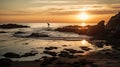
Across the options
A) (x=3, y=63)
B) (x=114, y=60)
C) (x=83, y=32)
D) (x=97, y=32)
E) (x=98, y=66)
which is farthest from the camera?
(x=83, y=32)

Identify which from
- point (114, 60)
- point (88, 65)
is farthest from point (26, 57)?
point (114, 60)

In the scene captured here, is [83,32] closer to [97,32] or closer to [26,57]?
[97,32]

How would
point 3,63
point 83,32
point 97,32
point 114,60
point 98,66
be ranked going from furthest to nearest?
point 83,32 → point 97,32 → point 114,60 → point 3,63 → point 98,66

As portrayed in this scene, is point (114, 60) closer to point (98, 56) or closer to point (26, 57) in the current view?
point (98, 56)

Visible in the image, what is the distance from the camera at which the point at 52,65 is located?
2958cm

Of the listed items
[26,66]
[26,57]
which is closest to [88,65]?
[26,66]

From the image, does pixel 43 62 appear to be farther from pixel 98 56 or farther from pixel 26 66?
pixel 98 56

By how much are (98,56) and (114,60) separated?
3815 mm

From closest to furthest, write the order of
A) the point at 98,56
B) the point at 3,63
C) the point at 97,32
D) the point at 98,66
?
1. the point at 98,66
2. the point at 3,63
3. the point at 98,56
4. the point at 97,32

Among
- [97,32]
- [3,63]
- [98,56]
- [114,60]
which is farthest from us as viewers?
[97,32]

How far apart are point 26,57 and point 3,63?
595cm

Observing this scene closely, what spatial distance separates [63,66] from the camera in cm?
2891

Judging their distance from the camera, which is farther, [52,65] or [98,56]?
[98,56]

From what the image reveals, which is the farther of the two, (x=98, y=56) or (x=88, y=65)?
(x=98, y=56)
